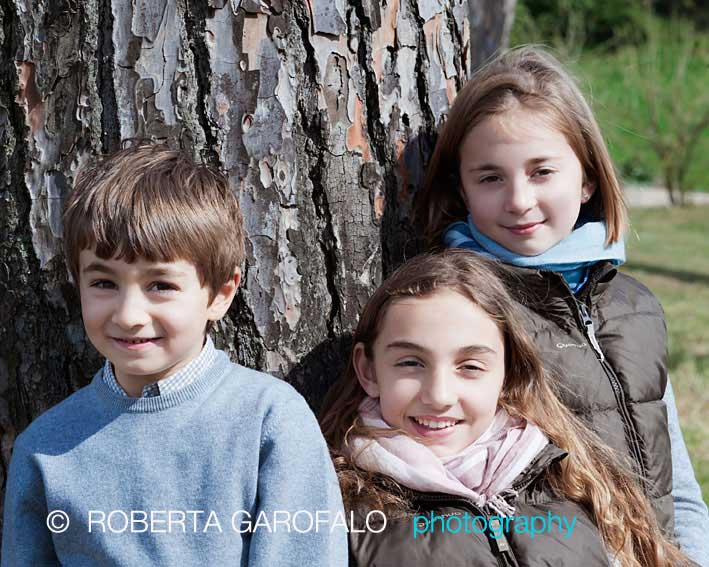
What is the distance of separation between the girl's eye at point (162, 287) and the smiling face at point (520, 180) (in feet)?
2.90

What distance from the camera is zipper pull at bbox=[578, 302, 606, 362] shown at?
2.45 m

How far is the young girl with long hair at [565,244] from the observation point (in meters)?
2.43

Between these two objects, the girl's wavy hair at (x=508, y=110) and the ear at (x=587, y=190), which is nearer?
the girl's wavy hair at (x=508, y=110)

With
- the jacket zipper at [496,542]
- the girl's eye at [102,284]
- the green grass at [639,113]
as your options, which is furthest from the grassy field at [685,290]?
the girl's eye at [102,284]

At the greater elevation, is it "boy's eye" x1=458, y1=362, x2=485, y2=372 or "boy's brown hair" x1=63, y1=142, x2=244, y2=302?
"boy's brown hair" x1=63, y1=142, x2=244, y2=302

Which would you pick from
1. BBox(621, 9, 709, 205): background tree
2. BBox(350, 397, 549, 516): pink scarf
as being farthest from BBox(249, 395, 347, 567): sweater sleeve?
BBox(621, 9, 709, 205): background tree

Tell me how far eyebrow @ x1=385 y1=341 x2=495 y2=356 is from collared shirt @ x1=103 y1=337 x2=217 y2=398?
411 mm

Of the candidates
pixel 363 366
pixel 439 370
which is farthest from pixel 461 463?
pixel 363 366

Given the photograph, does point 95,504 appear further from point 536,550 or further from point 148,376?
point 536,550

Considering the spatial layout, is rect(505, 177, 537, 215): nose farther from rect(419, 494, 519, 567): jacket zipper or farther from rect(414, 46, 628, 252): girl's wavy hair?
rect(419, 494, 519, 567): jacket zipper

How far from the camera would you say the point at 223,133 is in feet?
7.33

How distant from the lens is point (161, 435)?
6.58 feet

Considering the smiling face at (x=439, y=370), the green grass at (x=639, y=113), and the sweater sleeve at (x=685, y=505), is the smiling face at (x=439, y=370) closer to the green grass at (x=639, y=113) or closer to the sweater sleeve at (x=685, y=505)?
the sweater sleeve at (x=685, y=505)

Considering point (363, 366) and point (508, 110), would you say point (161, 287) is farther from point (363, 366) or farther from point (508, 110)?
point (508, 110)
